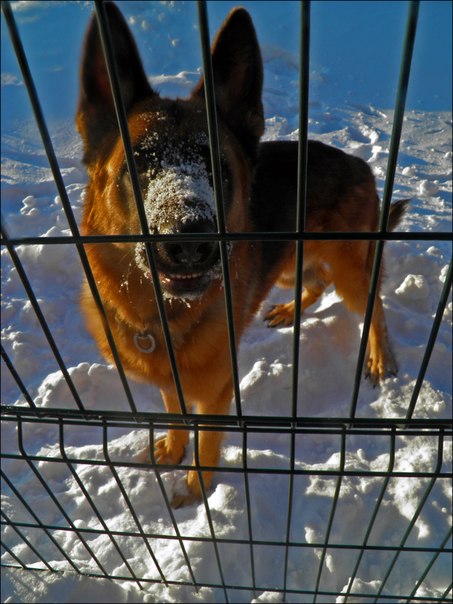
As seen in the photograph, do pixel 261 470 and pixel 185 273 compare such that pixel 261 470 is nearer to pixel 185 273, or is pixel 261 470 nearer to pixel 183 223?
pixel 185 273

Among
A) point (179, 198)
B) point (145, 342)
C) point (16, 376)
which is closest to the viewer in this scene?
point (16, 376)

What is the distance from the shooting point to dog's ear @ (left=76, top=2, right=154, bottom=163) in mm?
1779

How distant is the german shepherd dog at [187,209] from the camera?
167 cm

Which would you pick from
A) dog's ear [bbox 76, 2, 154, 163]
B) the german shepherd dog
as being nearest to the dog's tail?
the german shepherd dog

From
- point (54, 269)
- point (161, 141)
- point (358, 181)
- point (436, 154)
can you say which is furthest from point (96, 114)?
point (436, 154)

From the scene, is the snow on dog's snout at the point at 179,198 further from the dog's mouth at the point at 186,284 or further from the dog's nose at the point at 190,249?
the dog's mouth at the point at 186,284

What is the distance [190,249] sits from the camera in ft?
4.89

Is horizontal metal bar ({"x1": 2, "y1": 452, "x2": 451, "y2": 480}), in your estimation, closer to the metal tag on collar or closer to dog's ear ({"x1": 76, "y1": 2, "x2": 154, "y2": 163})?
the metal tag on collar

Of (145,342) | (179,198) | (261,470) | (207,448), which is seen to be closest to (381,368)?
(207,448)

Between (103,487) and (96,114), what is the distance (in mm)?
2050

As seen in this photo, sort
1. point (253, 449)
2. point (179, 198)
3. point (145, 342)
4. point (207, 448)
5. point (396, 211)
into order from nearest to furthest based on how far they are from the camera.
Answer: point (179, 198) < point (145, 342) < point (207, 448) < point (253, 449) < point (396, 211)

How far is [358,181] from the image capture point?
3.21 metres

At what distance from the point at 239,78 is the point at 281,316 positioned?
2.20 m

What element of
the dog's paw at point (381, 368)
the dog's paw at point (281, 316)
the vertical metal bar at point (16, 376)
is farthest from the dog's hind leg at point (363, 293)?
the vertical metal bar at point (16, 376)
